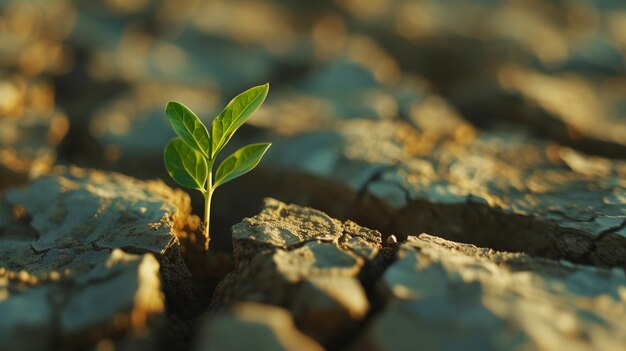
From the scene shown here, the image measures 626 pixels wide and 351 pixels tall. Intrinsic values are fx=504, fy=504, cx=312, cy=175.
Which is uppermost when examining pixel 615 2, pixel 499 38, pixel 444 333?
pixel 615 2

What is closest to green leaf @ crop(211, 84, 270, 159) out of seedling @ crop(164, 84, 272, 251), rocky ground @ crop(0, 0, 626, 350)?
seedling @ crop(164, 84, 272, 251)

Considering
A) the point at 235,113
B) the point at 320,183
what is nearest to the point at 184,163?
the point at 235,113

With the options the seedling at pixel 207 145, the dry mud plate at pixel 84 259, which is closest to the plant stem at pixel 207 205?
the seedling at pixel 207 145

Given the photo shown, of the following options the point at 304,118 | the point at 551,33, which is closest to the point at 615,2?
the point at 551,33

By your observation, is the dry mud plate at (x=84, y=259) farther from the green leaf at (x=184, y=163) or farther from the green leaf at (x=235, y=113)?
the green leaf at (x=235, y=113)

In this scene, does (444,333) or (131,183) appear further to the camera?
(131,183)

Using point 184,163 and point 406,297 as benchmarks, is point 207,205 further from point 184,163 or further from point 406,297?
point 406,297

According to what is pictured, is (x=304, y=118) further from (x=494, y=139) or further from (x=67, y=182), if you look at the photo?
(x=67, y=182)
